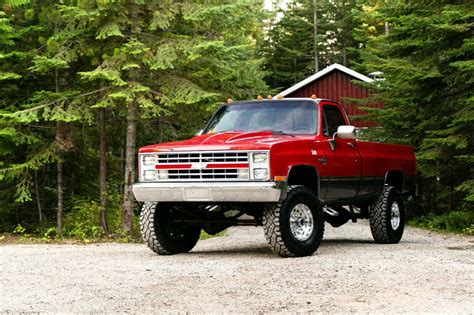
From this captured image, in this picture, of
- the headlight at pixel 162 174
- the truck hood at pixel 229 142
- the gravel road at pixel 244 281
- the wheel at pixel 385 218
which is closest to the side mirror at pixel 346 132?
the truck hood at pixel 229 142

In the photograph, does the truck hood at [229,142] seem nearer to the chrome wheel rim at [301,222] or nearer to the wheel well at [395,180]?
the chrome wheel rim at [301,222]

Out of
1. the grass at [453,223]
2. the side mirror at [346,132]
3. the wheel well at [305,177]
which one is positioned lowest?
the grass at [453,223]

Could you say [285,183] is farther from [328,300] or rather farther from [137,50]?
[137,50]

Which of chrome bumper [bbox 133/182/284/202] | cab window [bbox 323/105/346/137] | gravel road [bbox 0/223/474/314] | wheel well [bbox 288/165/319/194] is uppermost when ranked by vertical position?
cab window [bbox 323/105/346/137]

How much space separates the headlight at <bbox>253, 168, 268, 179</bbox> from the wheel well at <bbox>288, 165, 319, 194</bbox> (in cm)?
96

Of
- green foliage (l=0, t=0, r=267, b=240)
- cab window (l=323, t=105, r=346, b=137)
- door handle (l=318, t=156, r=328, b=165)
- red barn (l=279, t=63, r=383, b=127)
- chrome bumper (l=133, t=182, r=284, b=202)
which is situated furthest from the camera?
red barn (l=279, t=63, r=383, b=127)

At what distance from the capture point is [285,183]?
10.9 meters

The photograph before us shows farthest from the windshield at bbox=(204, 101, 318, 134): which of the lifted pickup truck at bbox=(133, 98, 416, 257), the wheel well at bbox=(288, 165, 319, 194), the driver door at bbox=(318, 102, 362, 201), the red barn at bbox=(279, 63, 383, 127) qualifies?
the red barn at bbox=(279, 63, 383, 127)

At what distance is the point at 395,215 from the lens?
14539 mm

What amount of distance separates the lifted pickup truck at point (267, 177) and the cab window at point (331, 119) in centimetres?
2

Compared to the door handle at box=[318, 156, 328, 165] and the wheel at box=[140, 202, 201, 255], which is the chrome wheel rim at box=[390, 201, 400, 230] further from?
the wheel at box=[140, 202, 201, 255]

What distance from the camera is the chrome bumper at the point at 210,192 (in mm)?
10633

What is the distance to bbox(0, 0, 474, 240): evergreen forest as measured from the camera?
1798cm

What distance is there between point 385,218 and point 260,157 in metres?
4.06
